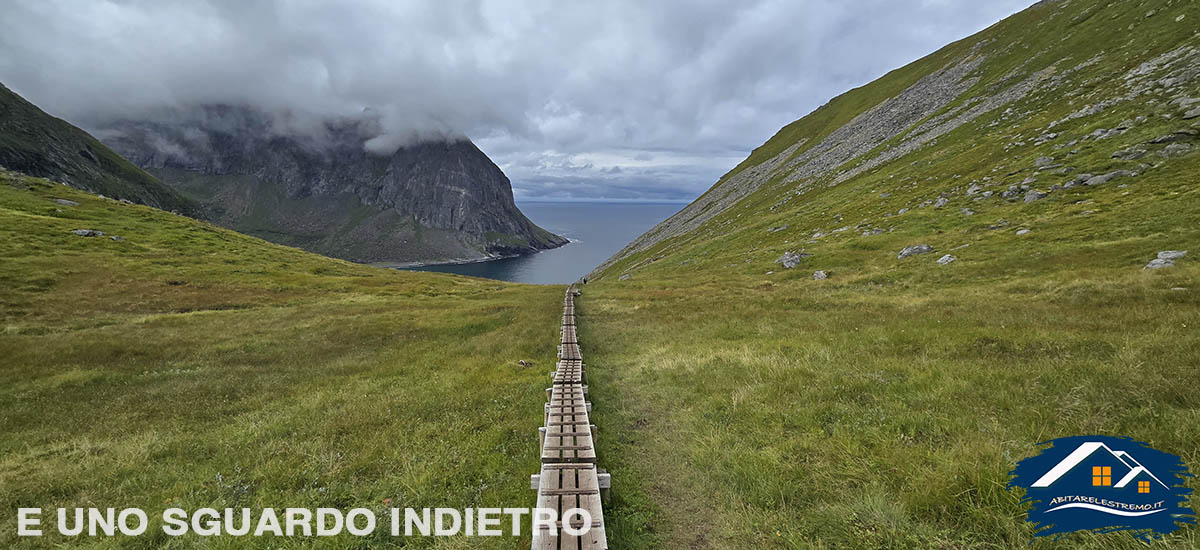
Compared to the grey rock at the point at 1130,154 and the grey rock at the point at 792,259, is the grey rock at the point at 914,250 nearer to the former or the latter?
the grey rock at the point at 792,259

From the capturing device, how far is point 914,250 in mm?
32344

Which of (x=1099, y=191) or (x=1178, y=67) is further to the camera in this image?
(x=1178, y=67)

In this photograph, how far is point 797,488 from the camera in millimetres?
6477

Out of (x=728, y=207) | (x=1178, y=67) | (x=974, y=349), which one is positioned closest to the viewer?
(x=974, y=349)

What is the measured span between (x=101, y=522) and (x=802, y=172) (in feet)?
328

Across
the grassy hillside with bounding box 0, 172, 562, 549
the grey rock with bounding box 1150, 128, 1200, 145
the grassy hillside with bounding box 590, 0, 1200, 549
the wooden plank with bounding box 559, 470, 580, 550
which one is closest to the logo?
the grassy hillside with bounding box 590, 0, 1200, 549

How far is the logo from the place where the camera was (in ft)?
14.0

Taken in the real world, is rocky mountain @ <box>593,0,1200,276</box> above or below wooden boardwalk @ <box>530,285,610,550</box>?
above

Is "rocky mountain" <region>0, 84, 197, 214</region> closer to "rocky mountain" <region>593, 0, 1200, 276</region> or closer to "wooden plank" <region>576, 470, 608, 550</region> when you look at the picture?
"rocky mountain" <region>593, 0, 1200, 276</region>

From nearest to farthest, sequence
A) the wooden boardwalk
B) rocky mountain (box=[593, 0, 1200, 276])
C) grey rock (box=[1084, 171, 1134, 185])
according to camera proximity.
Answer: the wooden boardwalk → grey rock (box=[1084, 171, 1134, 185]) → rocky mountain (box=[593, 0, 1200, 276])

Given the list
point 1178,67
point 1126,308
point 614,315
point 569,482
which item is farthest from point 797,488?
point 1178,67

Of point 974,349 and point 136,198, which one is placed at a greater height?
point 136,198

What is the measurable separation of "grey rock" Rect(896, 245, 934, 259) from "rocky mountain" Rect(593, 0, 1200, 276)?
5.38 meters

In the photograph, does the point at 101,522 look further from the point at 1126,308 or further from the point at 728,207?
Answer: the point at 728,207
